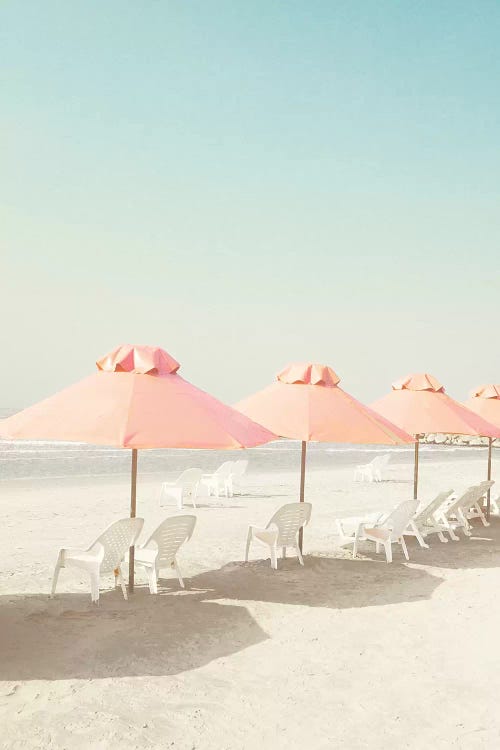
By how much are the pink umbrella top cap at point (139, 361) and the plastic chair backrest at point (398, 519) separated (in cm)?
396

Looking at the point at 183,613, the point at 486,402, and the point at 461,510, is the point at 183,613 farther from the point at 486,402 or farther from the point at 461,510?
the point at 486,402

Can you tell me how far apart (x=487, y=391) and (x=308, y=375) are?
6408 mm

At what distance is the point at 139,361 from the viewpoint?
7152 mm

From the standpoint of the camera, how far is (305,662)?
223 inches

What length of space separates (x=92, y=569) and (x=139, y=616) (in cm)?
67

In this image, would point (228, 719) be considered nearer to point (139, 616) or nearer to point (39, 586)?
point (139, 616)

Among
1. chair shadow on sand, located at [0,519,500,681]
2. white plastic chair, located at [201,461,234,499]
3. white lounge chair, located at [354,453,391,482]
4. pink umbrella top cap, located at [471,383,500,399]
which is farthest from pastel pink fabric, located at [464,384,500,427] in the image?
white lounge chair, located at [354,453,391,482]

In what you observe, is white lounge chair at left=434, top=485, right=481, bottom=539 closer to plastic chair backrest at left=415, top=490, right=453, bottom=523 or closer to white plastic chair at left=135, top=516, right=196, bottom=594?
plastic chair backrest at left=415, top=490, right=453, bottom=523

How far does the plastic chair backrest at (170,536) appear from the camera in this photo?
7.28 meters

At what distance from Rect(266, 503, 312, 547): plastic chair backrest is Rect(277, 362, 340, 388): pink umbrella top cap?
1.58 metres

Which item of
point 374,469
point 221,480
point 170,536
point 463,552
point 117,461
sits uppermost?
point 170,536

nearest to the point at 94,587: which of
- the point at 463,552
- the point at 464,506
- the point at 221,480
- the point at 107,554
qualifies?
the point at 107,554

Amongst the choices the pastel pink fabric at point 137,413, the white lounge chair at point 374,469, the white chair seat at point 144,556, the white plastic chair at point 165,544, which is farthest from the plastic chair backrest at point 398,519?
the white lounge chair at point 374,469

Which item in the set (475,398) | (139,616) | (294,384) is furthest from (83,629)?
(475,398)
